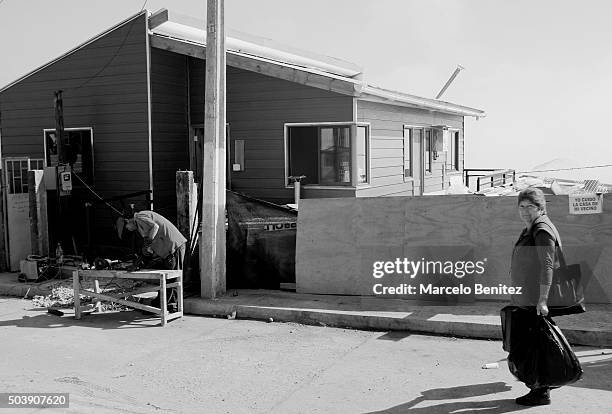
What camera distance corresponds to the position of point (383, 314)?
8516 millimetres

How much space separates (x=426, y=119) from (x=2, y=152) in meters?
10.4

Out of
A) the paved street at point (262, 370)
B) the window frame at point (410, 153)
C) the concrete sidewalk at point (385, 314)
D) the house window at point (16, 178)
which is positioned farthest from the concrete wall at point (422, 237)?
the window frame at point (410, 153)

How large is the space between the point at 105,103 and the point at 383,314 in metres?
8.32

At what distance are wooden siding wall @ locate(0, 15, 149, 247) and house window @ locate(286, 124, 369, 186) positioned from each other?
10.00 feet

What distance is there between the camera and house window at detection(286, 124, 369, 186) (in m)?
12.9

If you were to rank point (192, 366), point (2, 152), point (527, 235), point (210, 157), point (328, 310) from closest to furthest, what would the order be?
1. point (527, 235)
2. point (192, 366)
3. point (328, 310)
4. point (210, 157)
5. point (2, 152)

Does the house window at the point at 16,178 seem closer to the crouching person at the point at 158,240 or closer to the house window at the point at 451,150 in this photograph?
the crouching person at the point at 158,240

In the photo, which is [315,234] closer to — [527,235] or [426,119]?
[527,235]

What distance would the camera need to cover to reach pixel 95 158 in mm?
14312

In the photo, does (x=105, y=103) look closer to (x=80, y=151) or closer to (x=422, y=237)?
(x=80, y=151)

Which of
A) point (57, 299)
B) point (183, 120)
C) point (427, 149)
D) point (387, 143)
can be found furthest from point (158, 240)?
point (427, 149)

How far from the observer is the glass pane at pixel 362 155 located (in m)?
13.1

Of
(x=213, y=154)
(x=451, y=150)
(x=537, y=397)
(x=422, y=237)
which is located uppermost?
(x=451, y=150)

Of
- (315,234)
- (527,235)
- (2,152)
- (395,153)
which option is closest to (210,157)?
(315,234)
